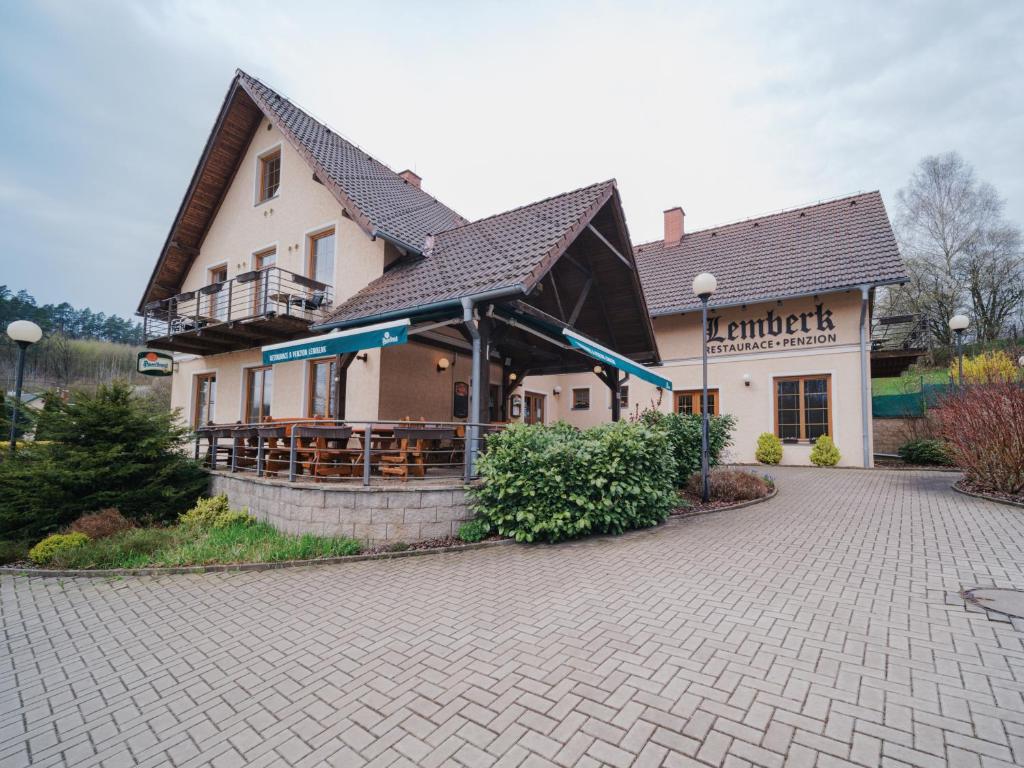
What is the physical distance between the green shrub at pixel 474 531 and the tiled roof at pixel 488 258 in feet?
11.3

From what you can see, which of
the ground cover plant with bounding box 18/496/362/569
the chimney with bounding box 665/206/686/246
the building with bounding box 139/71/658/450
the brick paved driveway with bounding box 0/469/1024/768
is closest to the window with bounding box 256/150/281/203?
the building with bounding box 139/71/658/450

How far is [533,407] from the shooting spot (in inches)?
725

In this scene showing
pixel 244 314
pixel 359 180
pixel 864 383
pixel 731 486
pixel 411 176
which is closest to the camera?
pixel 731 486

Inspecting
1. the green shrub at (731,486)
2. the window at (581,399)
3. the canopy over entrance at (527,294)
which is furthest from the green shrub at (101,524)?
the window at (581,399)

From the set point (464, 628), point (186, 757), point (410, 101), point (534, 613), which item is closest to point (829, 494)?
point (534, 613)

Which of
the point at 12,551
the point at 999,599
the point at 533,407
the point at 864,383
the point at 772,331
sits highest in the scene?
the point at 772,331

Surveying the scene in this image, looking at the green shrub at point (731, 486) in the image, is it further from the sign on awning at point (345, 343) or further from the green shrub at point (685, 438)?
the sign on awning at point (345, 343)

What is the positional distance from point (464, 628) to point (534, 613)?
64 cm

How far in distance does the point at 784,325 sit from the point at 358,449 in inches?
530

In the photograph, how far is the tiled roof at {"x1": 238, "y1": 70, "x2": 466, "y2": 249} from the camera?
11170 millimetres

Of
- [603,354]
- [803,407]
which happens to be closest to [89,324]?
[603,354]

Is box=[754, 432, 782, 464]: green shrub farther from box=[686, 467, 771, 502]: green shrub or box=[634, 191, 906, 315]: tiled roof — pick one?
box=[686, 467, 771, 502]: green shrub

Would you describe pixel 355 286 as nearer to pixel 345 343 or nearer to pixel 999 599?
pixel 345 343

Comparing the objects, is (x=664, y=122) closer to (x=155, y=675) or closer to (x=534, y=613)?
(x=534, y=613)
